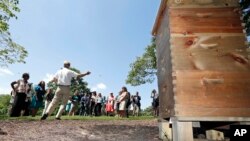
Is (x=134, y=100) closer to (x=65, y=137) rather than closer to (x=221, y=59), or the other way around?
(x=65, y=137)

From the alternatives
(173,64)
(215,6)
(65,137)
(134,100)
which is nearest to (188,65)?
(173,64)

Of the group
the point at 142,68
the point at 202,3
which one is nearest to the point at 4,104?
the point at 142,68

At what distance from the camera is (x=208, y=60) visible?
4.60 meters

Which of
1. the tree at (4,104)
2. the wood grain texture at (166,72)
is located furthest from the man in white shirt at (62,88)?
the tree at (4,104)

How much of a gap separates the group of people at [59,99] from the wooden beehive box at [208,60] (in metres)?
5.81

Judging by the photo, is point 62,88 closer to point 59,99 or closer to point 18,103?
point 59,99

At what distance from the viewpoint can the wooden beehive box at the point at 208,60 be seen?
172 inches

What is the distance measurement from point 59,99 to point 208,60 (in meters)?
7.48

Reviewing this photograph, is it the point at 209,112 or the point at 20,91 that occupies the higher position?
the point at 20,91

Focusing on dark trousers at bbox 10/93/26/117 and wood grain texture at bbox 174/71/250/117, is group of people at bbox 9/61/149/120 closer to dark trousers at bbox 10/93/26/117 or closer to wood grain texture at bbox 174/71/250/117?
dark trousers at bbox 10/93/26/117

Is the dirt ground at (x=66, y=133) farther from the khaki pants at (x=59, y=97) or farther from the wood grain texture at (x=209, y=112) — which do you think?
the wood grain texture at (x=209, y=112)

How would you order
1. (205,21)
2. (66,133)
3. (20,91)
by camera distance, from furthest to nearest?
(20,91), (66,133), (205,21)

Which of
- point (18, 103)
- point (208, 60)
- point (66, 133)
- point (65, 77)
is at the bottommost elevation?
point (66, 133)

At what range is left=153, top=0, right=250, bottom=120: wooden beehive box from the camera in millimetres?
4371
